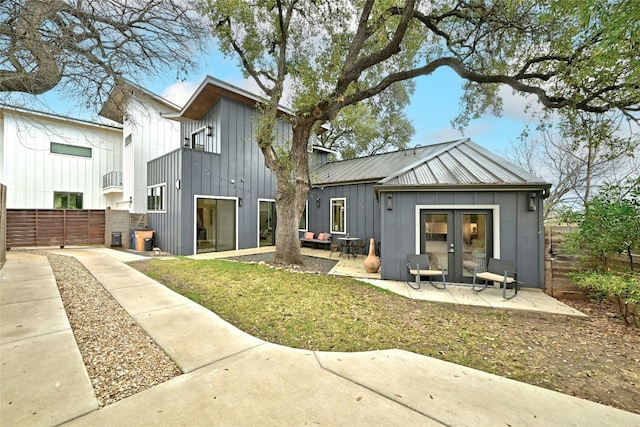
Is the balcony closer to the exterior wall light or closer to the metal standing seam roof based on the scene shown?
the metal standing seam roof

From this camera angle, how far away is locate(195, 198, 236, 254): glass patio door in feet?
35.4

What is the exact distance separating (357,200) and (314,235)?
9.61 feet

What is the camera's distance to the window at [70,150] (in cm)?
1399

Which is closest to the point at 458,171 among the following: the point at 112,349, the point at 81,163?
the point at 112,349

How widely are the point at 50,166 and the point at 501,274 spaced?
2049 centimetres

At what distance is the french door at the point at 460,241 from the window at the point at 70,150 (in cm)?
1847

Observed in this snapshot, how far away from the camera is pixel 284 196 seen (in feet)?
28.1

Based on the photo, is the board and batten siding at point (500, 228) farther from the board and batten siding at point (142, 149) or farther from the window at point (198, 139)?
the board and batten siding at point (142, 149)

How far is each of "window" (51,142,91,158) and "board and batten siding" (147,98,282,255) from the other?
18.1 ft

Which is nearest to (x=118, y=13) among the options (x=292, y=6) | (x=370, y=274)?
(x=292, y=6)

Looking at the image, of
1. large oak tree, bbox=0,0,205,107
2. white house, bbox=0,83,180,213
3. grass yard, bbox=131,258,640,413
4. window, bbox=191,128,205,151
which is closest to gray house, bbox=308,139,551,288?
grass yard, bbox=131,258,640,413

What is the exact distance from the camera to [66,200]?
1449 cm

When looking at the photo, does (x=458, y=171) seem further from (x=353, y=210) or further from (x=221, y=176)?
Result: (x=221, y=176)

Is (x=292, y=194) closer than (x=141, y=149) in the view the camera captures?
Yes
